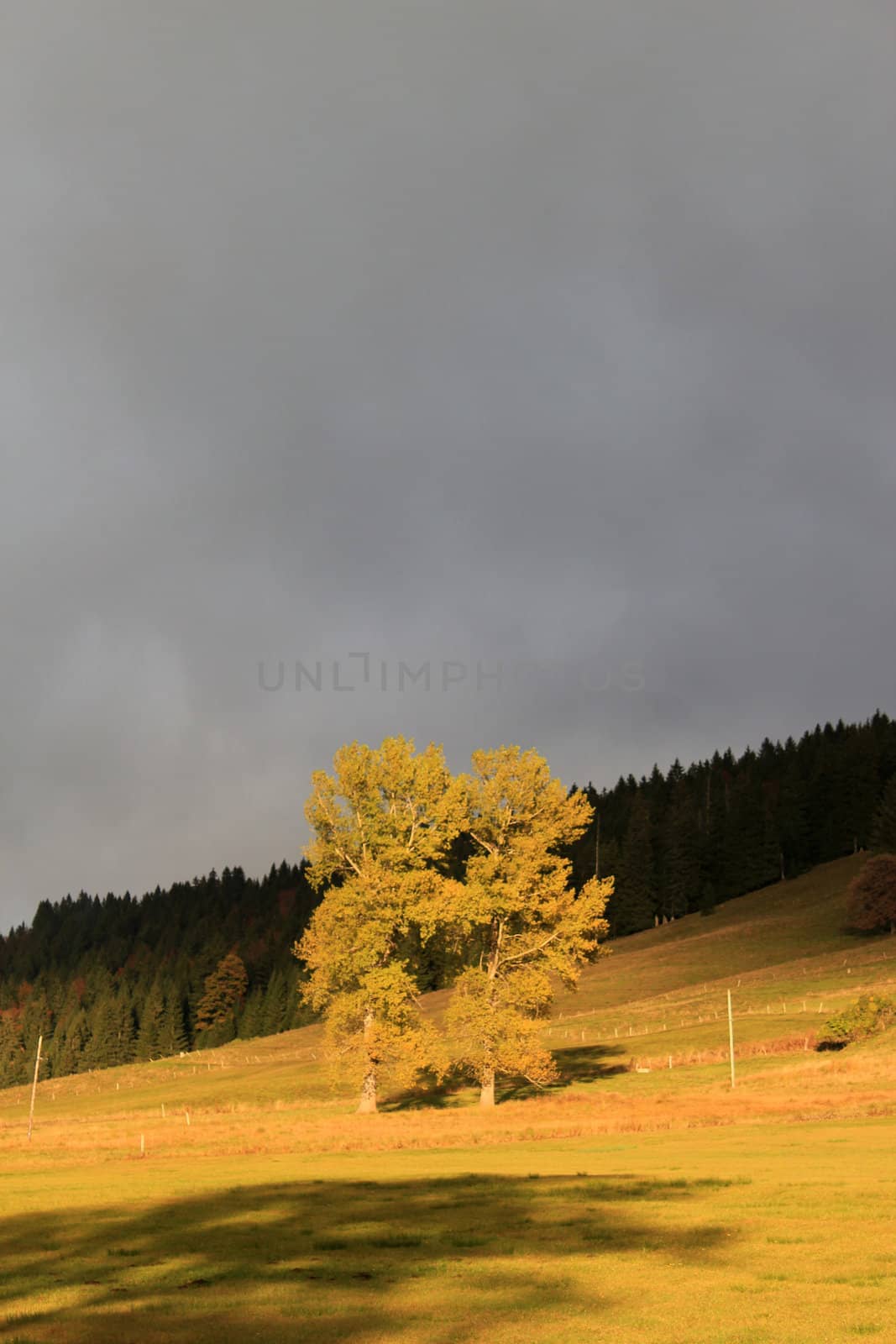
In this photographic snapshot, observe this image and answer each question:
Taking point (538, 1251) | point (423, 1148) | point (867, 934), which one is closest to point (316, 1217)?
point (538, 1251)

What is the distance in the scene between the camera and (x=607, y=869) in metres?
196

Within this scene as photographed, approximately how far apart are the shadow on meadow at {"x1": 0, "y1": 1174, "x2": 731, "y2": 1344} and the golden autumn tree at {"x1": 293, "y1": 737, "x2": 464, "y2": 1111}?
26.3m

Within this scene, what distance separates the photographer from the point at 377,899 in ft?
194

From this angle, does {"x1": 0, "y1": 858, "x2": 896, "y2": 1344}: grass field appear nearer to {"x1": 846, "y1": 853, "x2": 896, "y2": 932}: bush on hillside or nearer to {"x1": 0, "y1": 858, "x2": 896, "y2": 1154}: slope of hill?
{"x1": 0, "y1": 858, "x2": 896, "y2": 1154}: slope of hill

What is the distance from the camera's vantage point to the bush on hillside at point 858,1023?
212 feet

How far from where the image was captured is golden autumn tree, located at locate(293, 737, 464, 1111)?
58062 mm

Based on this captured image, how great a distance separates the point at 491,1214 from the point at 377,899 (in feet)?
111

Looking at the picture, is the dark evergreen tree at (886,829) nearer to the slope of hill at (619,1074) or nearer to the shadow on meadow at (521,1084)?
the slope of hill at (619,1074)

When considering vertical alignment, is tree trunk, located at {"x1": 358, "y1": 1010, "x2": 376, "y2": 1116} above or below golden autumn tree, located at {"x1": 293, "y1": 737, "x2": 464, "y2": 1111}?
below

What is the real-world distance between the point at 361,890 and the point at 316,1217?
3323 cm

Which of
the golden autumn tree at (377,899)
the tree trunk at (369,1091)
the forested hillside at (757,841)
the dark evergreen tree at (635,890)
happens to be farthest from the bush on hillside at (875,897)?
the tree trunk at (369,1091)

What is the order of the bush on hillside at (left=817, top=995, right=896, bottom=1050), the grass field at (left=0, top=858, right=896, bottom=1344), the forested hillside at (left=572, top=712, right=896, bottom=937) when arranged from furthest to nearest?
the forested hillside at (left=572, top=712, right=896, bottom=937) < the bush on hillside at (left=817, top=995, right=896, bottom=1050) < the grass field at (left=0, top=858, right=896, bottom=1344)

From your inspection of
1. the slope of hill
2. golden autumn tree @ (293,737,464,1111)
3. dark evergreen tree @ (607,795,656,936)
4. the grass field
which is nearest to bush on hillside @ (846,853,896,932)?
the slope of hill

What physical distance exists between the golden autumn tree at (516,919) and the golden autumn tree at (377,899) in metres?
1.98
